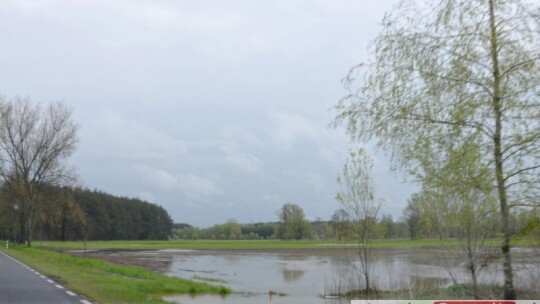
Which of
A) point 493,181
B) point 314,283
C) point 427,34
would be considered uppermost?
point 427,34

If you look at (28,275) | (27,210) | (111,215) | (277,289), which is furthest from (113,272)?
(111,215)

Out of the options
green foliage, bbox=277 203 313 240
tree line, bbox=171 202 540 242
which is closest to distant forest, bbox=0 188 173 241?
green foliage, bbox=277 203 313 240

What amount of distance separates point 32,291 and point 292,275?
1921 cm

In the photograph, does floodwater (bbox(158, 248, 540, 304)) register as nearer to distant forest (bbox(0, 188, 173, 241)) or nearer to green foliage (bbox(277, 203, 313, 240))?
green foliage (bbox(277, 203, 313, 240))

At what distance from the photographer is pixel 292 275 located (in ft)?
111

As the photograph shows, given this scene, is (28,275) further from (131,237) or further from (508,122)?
(131,237)

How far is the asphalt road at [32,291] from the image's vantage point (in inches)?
573

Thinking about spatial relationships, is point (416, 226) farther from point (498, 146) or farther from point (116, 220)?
point (116, 220)

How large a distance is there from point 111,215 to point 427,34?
142 m

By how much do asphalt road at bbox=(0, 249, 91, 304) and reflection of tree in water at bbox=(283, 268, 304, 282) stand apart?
13396 mm

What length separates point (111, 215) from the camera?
467 ft

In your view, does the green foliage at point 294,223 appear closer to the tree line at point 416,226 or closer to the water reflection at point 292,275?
the tree line at point 416,226

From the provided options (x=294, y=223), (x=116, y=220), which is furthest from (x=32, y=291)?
(x=116, y=220)

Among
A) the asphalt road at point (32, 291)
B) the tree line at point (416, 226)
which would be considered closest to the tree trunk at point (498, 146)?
the tree line at point (416, 226)
